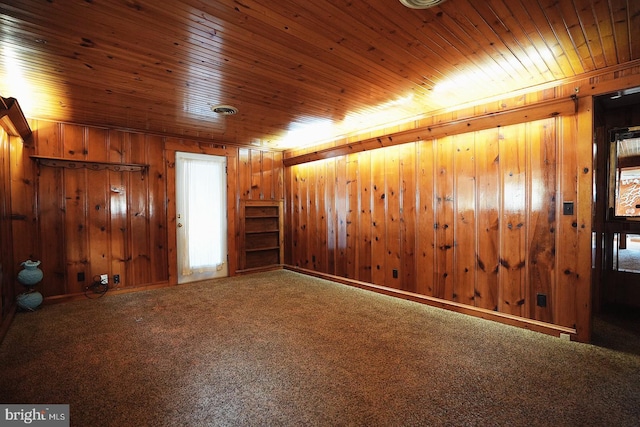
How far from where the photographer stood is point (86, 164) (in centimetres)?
413

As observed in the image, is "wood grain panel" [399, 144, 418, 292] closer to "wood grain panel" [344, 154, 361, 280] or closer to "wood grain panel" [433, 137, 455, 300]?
"wood grain panel" [433, 137, 455, 300]

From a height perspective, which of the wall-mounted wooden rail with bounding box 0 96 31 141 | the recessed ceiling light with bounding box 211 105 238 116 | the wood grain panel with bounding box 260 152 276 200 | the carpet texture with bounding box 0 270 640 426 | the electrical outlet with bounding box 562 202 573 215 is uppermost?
the recessed ceiling light with bounding box 211 105 238 116

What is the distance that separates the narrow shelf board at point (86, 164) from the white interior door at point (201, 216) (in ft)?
1.99

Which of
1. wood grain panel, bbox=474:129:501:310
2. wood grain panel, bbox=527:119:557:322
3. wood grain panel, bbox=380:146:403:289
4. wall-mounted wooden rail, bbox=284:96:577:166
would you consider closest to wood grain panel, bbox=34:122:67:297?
wall-mounted wooden rail, bbox=284:96:577:166

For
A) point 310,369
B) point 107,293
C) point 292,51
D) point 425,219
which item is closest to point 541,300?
point 425,219

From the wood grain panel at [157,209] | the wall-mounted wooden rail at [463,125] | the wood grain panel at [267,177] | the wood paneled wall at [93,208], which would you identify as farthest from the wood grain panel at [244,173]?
the wall-mounted wooden rail at [463,125]

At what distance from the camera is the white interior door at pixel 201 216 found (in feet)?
15.9

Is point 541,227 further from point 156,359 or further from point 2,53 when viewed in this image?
point 2,53

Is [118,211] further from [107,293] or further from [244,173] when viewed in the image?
[244,173]

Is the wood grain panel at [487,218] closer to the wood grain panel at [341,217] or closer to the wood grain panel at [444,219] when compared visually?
the wood grain panel at [444,219]

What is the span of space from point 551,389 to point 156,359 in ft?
9.02

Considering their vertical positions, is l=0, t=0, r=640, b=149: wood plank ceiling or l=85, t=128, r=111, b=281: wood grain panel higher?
l=0, t=0, r=640, b=149: wood plank ceiling

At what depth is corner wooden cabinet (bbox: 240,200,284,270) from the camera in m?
5.56

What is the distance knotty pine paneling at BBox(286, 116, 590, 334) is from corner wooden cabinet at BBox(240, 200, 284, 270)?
65.1 inches
